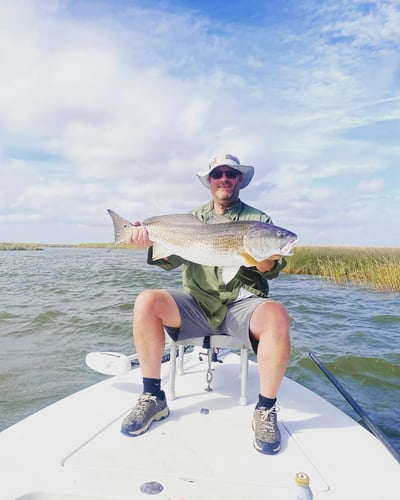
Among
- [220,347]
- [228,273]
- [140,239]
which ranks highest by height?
[140,239]

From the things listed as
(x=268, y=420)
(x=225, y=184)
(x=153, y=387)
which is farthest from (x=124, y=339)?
(x=268, y=420)

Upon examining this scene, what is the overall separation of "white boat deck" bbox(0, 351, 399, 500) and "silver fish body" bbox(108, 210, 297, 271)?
4.13 feet

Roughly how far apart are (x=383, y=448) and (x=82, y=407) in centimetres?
227

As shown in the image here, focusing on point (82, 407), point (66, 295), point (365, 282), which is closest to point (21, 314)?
point (66, 295)

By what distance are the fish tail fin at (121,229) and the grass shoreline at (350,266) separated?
1116 cm

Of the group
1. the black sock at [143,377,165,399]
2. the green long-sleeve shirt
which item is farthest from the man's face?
the black sock at [143,377,165,399]

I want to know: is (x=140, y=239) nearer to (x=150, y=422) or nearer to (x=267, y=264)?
(x=267, y=264)

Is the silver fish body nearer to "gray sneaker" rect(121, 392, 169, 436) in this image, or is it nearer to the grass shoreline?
"gray sneaker" rect(121, 392, 169, 436)

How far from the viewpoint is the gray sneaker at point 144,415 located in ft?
9.50

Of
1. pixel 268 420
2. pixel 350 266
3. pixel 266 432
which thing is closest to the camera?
pixel 266 432

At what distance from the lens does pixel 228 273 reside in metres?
3.39

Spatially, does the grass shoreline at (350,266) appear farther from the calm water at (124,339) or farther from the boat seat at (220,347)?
the boat seat at (220,347)

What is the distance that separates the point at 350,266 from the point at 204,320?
53.5 ft

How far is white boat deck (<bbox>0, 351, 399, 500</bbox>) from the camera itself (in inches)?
89.1
